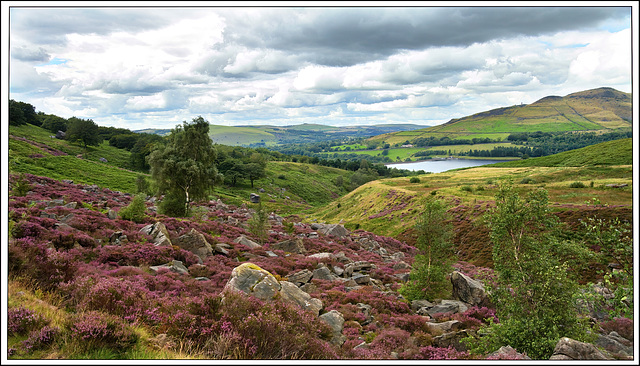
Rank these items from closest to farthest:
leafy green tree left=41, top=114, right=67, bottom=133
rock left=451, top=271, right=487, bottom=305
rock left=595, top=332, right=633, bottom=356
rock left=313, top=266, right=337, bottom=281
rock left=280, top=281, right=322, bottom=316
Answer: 1. rock left=595, top=332, right=633, bottom=356
2. rock left=280, top=281, right=322, bottom=316
3. rock left=451, top=271, right=487, bottom=305
4. rock left=313, top=266, right=337, bottom=281
5. leafy green tree left=41, top=114, right=67, bottom=133

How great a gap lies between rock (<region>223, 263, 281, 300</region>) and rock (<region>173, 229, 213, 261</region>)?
1036 centimetres

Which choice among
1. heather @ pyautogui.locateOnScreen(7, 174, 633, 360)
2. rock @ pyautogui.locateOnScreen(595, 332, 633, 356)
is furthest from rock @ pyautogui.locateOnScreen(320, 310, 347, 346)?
rock @ pyautogui.locateOnScreen(595, 332, 633, 356)

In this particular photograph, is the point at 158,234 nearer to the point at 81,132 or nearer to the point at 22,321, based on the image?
the point at 22,321

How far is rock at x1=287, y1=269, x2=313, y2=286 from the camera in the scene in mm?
20875

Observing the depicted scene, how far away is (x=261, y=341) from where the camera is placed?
302 inches

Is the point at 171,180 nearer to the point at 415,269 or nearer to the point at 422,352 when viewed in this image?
the point at 415,269

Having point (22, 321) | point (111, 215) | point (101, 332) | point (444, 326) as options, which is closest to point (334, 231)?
point (111, 215)

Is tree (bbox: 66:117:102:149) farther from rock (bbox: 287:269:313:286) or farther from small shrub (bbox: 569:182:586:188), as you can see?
small shrub (bbox: 569:182:586:188)

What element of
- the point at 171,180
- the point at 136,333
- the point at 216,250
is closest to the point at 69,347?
the point at 136,333

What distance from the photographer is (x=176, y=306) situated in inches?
354

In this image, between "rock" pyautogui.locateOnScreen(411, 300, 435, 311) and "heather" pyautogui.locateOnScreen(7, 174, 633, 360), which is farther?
"rock" pyautogui.locateOnScreen(411, 300, 435, 311)

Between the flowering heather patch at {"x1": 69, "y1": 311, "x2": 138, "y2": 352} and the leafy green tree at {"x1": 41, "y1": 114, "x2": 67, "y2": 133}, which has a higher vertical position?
the leafy green tree at {"x1": 41, "y1": 114, "x2": 67, "y2": 133}

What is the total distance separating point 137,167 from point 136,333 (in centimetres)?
11527

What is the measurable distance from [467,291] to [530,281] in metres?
10.7
